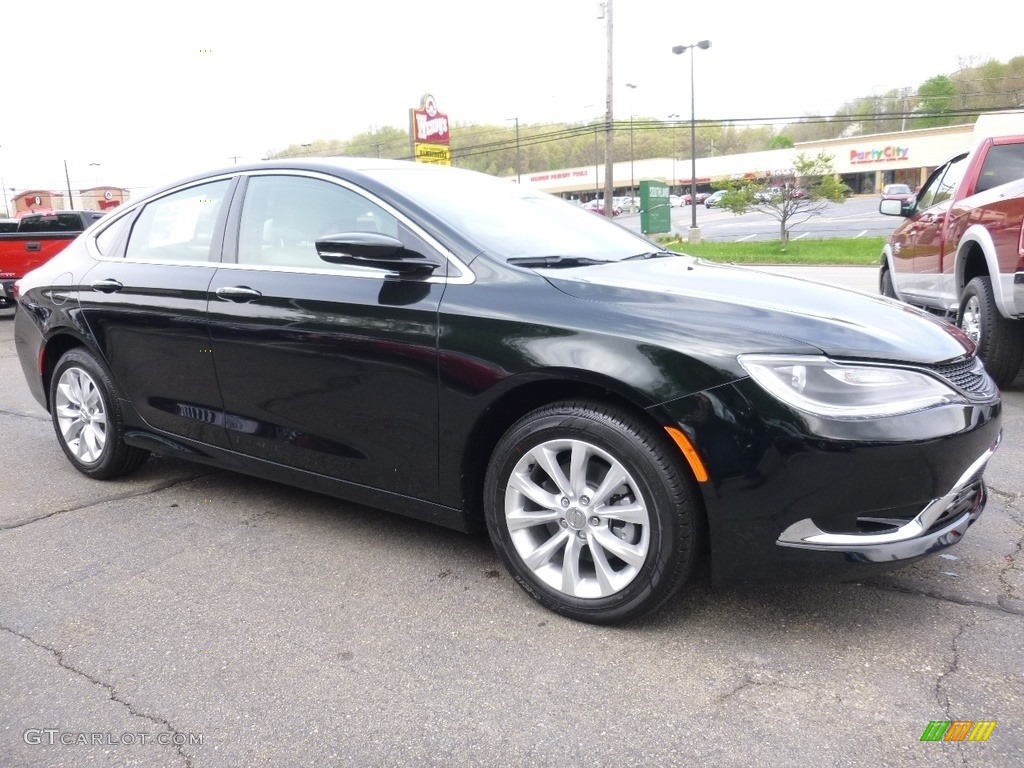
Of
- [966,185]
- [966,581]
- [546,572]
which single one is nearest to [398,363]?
[546,572]

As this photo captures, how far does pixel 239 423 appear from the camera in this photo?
3703mm

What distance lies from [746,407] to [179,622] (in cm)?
208

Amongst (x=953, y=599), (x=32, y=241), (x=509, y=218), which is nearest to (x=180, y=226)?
(x=509, y=218)

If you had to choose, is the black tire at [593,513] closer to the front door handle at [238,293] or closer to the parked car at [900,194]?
the front door handle at [238,293]

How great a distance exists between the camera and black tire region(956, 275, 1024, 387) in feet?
18.6

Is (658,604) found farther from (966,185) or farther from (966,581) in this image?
(966,185)

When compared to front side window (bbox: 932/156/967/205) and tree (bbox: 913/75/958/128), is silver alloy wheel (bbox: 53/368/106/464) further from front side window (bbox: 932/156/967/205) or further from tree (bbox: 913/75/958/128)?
tree (bbox: 913/75/958/128)

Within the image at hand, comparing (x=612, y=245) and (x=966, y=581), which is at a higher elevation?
(x=612, y=245)

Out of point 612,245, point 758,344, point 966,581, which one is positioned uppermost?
A: point 612,245

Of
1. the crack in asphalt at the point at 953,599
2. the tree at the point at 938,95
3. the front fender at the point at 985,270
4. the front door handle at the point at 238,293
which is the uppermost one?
the tree at the point at 938,95

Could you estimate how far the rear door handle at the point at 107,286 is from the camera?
4156 mm

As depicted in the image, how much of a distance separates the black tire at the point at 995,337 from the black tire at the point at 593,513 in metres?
4.16

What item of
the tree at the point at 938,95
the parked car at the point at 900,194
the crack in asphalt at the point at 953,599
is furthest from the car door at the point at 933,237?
the tree at the point at 938,95

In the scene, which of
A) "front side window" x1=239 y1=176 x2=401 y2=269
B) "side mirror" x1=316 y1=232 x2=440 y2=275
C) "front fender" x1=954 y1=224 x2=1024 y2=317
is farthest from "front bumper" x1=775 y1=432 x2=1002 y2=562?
"front fender" x1=954 y1=224 x2=1024 y2=317
